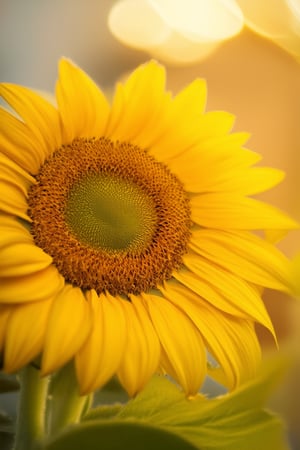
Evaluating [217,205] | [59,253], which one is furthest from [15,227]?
[217,205]

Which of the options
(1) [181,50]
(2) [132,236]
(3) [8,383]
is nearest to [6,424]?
(3) [8,383]

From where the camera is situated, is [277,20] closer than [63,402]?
No

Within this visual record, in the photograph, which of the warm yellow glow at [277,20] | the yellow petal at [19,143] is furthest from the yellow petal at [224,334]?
the warm yellow glow at [277,20]

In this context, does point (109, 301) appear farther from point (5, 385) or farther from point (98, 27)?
point (98, 27)

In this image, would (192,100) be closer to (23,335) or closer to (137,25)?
(137,25)

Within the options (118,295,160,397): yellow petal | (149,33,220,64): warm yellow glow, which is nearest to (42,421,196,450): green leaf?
(118,295,160,397): yellow petal

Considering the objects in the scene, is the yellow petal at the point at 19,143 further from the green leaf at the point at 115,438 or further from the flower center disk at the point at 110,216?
the green leaf at the point at 115,438

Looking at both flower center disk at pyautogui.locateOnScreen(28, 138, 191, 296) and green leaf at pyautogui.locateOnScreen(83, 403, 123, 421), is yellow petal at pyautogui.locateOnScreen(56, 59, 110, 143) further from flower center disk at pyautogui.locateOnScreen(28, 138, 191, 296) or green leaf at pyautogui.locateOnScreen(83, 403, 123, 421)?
green leaf at pyautogui.locateOnScreen(83, 403, 123, 421)
